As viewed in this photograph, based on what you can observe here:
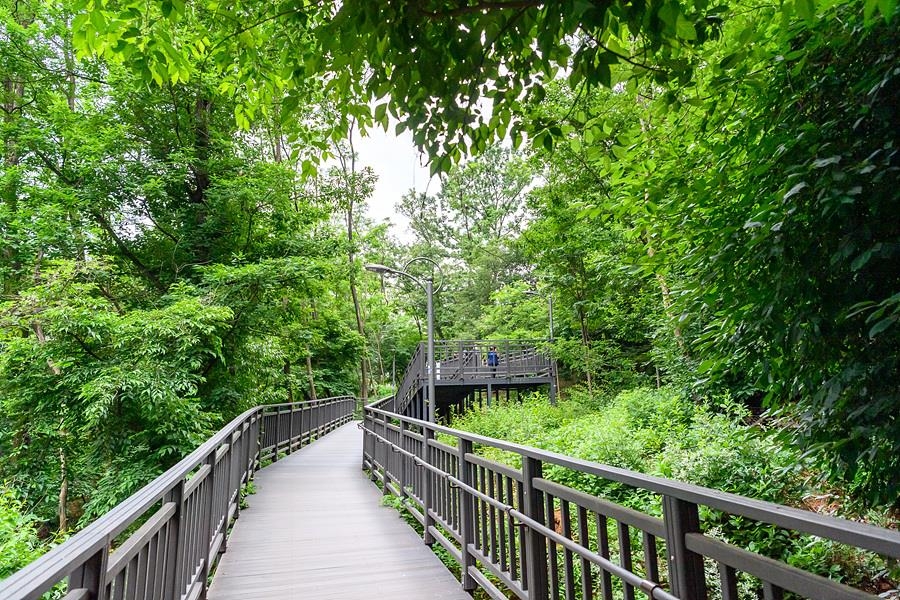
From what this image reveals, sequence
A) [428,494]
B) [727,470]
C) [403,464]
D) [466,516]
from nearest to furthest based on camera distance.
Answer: [466,516] < [428,494] < [727,470] < [403,464]

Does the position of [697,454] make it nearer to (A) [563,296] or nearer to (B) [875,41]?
(B) [875,41]

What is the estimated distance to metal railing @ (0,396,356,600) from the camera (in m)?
1.27

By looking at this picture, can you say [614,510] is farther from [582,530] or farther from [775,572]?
[775,572]

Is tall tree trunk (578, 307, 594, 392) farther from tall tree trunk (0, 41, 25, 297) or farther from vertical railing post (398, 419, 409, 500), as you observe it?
tall tree trunk (0, 41, 25, 297)

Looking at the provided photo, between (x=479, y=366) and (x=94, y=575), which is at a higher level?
(x=479, y=366)

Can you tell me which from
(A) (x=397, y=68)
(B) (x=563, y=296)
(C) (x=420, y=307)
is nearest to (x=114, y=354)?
(A) (x=397, y=68)

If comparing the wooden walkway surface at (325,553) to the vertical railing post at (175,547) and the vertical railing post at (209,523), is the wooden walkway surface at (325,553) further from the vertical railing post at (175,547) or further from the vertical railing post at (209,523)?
the vertical railing post at (175,547)

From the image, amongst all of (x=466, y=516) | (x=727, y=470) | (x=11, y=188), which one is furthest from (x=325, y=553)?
(x=11, y=188)

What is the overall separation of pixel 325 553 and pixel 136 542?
303cm

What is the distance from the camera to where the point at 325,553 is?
4.59 metres

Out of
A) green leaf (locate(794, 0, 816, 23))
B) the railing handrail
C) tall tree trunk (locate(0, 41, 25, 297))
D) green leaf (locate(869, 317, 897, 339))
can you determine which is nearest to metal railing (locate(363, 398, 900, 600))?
the railing handrail

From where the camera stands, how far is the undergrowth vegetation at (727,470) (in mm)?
3578

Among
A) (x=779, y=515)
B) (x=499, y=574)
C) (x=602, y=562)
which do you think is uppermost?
(x=779, y=515)

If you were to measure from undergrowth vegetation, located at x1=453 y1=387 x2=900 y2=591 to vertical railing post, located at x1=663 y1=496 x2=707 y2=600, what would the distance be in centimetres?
180
